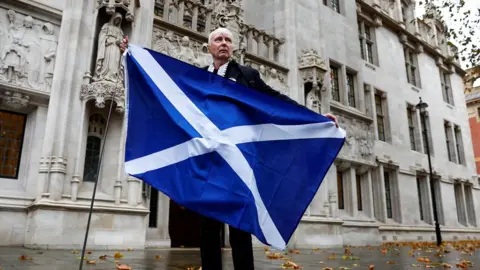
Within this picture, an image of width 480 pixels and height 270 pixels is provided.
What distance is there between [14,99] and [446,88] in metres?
32.1

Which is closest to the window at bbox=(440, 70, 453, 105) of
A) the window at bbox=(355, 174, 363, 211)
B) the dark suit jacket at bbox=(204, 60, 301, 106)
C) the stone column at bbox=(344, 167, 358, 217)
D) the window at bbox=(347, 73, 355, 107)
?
the window at bbox=(347, 73, 355, 107)

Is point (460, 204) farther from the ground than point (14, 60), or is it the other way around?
point (14, 60)

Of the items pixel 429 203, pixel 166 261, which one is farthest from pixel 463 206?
pixel 166 261

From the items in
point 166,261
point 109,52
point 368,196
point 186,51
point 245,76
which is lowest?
point 166,261

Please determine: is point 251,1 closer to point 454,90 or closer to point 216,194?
point 216,194

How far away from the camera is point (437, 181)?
25.8 meters

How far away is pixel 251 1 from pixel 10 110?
39.7 ft

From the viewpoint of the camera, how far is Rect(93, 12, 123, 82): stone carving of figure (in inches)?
393

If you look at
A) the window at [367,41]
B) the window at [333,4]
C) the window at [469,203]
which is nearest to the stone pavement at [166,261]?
the window at [333,4]

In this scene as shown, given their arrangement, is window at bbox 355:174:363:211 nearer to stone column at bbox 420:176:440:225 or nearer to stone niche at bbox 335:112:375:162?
stone niche at bbox 335:112:375:162

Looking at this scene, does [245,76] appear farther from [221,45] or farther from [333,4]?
[333,4]

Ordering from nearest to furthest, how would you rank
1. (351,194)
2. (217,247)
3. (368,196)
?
(217,247) → (351,194) → (368,196)

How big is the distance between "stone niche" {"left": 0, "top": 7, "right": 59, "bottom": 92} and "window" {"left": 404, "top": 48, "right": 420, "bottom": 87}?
2381cm

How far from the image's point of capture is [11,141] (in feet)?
32.1
